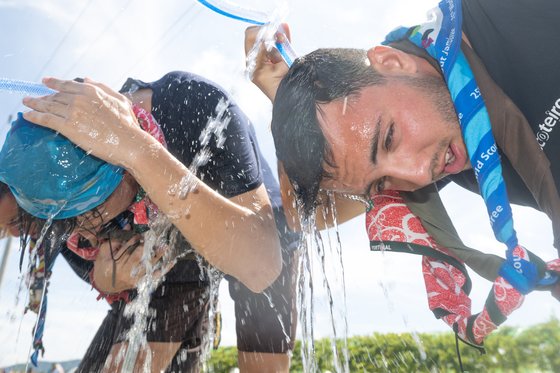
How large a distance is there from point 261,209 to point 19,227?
150cm

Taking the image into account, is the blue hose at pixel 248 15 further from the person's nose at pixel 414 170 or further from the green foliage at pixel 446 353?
the green foliage at pixel 446 353

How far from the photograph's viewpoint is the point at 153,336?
3449mm

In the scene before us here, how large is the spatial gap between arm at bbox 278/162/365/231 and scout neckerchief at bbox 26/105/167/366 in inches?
31.2

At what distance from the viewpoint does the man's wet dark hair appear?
2.65 meters

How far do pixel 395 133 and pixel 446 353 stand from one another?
495 cm

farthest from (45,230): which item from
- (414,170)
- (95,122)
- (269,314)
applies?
(414,170)

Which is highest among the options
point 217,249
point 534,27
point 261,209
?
point 534,27

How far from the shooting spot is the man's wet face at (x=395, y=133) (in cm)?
246

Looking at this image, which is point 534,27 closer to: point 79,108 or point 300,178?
point 300,178

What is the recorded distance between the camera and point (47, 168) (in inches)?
102

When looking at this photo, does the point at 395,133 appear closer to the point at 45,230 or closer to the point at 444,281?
the point at 444,281

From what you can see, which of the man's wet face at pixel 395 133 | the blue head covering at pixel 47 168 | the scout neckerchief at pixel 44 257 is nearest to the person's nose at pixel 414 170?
the man's wet face at pixel 395 133

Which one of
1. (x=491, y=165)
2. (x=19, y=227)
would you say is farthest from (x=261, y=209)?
(x=19, y=227)

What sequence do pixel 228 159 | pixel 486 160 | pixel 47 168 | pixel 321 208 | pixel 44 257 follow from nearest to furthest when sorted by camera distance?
pixel 486 160 → pixel 47 168 → pixel 228 159 → pixel 321 208 → pixel 44 257
